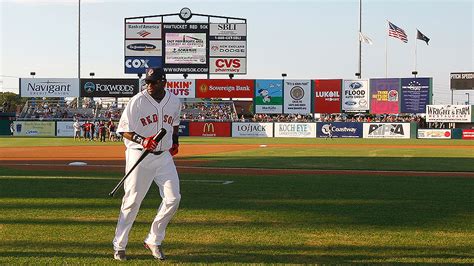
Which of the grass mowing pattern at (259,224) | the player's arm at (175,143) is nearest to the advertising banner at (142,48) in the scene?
the grass mowing pattern at (259,224)

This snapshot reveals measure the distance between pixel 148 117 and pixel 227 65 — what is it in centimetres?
4816

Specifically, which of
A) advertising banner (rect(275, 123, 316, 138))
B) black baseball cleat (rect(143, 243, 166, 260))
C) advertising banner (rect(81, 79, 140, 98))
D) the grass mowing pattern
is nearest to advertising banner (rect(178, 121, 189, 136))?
advertising banner (rect(81, 79, 140, 98))

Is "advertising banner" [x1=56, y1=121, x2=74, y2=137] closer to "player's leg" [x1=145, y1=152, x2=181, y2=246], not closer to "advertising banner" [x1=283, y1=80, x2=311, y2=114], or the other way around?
"advertising banner" [x1=283, y1=80, x2=311, y2=114]

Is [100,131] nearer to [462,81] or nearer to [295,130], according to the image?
[295,130]

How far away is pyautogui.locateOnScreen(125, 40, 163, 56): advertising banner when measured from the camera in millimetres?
54250

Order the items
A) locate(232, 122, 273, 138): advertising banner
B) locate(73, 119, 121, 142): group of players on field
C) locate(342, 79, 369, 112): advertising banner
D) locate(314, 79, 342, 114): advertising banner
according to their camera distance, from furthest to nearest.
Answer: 1. locate(314, 79, 342, 114): advertising banner
2. locate(342, 79, 369, 112): advertising banner
3. locate(232, 122, 273, 138): advertising banner
4. locate(73, 119, 121, 142): group of players on field

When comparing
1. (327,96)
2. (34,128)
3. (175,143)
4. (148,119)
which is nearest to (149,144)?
(148,119)

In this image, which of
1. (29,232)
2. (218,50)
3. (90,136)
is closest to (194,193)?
(29,232)

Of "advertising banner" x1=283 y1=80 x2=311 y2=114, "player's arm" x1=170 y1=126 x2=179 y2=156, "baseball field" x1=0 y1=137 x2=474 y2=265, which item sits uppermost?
"advertising banner" x1=283 y1=80 x2=311 y2=114

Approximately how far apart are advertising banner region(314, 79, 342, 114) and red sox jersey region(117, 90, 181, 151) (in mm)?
54800

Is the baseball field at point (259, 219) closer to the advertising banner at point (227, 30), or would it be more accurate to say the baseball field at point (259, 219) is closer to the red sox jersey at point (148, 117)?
the red sox jersey at point (148, 117)

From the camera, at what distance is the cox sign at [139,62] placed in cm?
5425

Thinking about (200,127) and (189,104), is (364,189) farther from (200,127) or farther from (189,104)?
(189,104)

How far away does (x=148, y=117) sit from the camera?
6.93m
